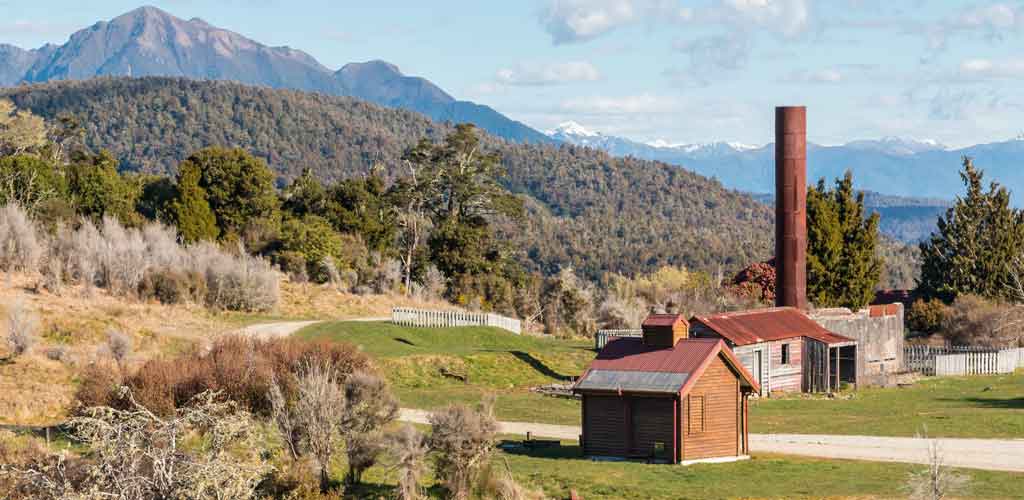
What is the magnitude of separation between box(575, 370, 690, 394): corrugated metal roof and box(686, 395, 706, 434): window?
2.15 feet

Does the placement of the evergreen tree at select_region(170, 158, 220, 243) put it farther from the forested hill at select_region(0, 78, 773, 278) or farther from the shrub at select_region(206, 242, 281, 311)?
the forested hill at select_region(0, 78, 773, 278)

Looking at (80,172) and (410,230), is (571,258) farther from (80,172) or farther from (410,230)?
(80,172)

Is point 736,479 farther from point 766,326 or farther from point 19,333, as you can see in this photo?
point 19,333

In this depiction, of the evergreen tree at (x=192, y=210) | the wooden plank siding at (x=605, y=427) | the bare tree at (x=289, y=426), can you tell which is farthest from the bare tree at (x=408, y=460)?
the evergreen tree at (x=192, y=210)

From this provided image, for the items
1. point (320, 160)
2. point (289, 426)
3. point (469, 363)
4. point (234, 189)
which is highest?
point (320, 160)

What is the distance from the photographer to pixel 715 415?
3225 cm

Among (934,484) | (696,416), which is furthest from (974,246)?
(934,484)

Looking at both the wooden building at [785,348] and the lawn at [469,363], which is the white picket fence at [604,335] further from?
the wooden building at [785,348]

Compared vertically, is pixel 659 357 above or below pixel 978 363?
above

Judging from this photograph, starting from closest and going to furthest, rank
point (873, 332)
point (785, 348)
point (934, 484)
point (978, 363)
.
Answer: point (934, 484) → point (785, 348) → point (873, 332) → point (978, 363)

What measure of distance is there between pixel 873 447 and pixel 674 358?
6361mm

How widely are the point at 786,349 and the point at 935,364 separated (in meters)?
11.7

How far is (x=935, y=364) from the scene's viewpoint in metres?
59.4

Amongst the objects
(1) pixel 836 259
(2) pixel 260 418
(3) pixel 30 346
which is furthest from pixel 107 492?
(1) pixel 836 259
